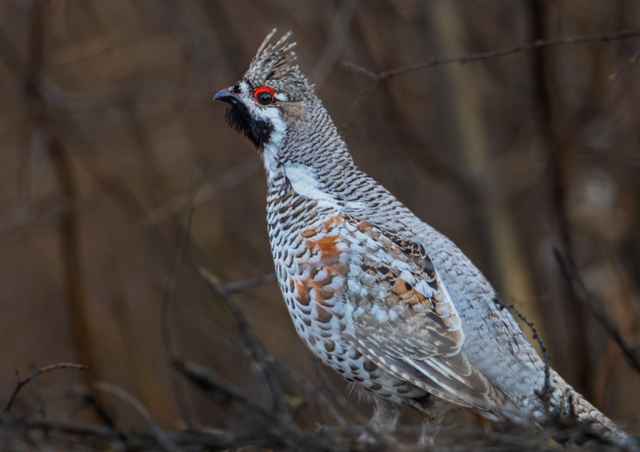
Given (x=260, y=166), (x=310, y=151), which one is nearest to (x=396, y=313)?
(x=310, y=151)

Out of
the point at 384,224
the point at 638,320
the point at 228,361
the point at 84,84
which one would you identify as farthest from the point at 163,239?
the point at 638,320

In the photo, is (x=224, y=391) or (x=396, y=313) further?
(x=396, y=313)

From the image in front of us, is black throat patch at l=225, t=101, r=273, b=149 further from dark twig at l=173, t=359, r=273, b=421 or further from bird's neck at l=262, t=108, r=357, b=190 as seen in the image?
dark twig at l=173, t=359, r=273, b=421

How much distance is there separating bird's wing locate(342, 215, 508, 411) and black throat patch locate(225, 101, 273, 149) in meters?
0.92

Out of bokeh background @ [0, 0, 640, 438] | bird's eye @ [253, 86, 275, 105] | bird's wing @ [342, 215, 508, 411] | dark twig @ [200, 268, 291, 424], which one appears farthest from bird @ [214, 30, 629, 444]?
bokeh background @ [0, 0, 640, 438]

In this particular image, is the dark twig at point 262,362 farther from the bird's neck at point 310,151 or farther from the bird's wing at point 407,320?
the bird's neck at point 310,151

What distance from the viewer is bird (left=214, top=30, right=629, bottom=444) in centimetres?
375

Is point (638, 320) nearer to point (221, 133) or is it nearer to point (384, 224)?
point (384, 224)

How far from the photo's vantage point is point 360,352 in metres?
3.79

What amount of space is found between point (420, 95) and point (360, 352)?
6.91 meters

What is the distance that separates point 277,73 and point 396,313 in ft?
6.00

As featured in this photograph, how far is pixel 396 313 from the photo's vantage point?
387cm

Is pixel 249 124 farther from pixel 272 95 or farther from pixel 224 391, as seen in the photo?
pixel 224 391

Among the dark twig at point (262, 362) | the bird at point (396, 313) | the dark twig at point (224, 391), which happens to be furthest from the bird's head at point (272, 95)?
the dark twig at point (224, 391)
